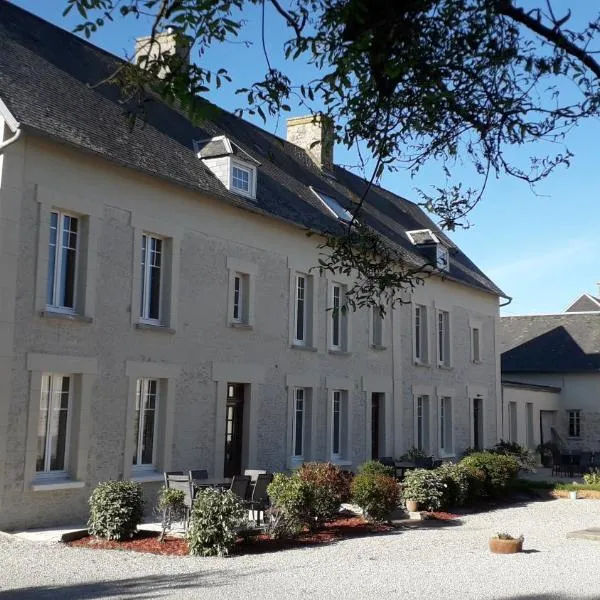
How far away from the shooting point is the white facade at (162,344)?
42.9ft

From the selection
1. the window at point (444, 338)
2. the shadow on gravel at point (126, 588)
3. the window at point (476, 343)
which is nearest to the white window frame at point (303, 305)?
the window at point (444, 338)

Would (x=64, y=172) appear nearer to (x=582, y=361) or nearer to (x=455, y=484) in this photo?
(x=455, y=484)

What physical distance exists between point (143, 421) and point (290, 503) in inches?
160

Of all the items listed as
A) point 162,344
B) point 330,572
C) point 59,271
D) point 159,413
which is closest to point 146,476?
point 159,413

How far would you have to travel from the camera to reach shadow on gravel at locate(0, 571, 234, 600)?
28.3 feet

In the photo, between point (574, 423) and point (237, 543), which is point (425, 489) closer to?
point (237, 543)

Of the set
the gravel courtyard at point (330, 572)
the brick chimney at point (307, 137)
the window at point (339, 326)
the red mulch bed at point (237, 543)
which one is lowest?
the gravel courtyard at point (330, 572)

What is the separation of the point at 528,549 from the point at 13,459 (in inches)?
329

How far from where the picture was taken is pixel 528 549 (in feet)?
41.4

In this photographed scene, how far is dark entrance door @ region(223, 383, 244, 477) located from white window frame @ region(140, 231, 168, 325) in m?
2.69

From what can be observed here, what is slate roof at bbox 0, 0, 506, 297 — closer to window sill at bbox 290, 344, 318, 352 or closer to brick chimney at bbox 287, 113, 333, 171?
brick chimney at bbox 287, 113, 333, 171

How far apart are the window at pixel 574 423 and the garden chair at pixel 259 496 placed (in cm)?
2526

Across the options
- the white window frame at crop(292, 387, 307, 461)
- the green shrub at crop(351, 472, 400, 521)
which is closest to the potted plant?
the green shrub at crop(351, 472, 400, 521)

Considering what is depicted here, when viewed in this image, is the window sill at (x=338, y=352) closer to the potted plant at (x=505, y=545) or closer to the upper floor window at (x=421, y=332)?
the upper floor window at (x=421, y=332)
